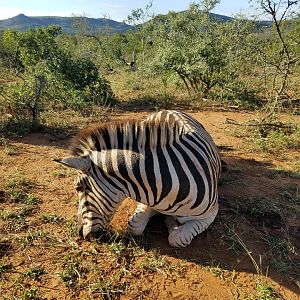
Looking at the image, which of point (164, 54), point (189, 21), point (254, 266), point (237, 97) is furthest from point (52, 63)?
point (254, 266)

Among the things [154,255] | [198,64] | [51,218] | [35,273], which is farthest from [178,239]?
[198,64]

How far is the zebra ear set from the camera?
2574mm

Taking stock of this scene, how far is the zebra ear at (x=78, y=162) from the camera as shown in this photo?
2574 millimetres

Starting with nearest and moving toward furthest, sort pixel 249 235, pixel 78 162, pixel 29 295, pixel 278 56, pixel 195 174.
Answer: pixel 29 295
pixel 78 162
pixel 195 174
pixel 249 235
pixel 278 56

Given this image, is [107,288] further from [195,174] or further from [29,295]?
[195,174]

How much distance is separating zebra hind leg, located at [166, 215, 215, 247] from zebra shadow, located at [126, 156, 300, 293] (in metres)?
0.09

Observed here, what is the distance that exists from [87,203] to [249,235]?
160cm

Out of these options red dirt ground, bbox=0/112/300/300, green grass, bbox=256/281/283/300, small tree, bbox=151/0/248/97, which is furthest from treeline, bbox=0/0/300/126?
green grass, bbox=256/281/283/300

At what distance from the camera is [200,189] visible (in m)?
2.86

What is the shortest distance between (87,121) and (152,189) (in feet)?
14.2

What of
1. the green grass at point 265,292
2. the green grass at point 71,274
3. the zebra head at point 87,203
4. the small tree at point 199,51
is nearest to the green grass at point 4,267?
the green grass at point 71,274

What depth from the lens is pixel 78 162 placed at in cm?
263

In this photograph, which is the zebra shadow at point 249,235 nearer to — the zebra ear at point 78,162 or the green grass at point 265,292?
the green grass at point 265,292

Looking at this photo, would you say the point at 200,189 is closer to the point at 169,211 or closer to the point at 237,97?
the point at 169,211
